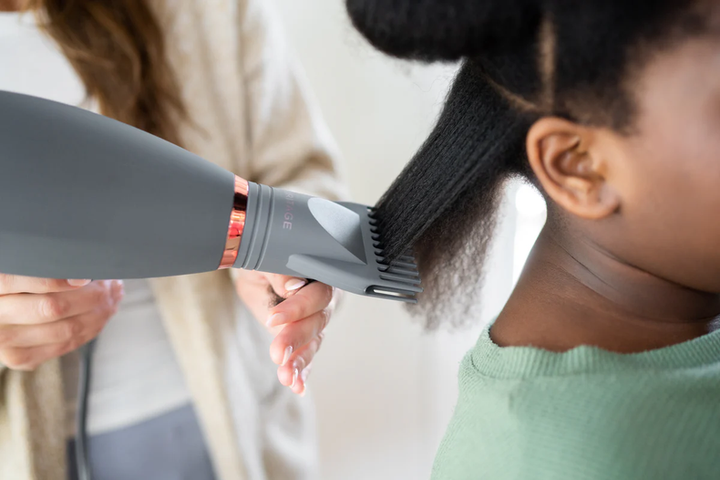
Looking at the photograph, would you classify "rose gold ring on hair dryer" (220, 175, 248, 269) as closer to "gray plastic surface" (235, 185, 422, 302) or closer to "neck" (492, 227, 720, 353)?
"gray plastic surface" (235, 185, 422, 302)

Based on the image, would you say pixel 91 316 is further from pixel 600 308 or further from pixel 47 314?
pixel 600 308

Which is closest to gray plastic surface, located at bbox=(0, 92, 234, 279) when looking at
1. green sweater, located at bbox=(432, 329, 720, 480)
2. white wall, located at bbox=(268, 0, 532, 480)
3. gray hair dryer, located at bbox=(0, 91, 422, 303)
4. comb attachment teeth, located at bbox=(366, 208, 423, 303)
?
gray hair dryer, located at bbox=(0, 91, 422, 303)

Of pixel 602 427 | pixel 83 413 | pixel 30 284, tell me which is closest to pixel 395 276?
pixel 602 427

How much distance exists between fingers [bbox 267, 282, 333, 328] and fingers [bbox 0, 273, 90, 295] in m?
0.15

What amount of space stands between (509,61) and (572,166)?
0.07 m

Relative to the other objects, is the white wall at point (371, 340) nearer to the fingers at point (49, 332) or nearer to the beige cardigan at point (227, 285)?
the beige cardigan at point (227, 285)

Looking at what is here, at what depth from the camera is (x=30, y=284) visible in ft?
1.57

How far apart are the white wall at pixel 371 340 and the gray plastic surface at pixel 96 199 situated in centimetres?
56

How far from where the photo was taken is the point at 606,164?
356 mm

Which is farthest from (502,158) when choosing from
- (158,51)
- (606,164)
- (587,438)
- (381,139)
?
(381,139)

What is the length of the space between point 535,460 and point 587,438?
32 millimetres

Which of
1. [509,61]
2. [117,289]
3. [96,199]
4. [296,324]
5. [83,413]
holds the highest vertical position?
[509,61]

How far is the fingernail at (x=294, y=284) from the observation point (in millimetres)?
488

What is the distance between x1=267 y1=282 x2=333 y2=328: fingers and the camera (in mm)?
462
